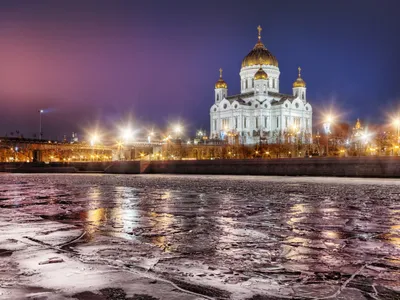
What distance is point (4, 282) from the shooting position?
16.6ft

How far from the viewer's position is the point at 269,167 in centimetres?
4216

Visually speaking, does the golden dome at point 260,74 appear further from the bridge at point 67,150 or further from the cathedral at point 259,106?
the bridge at point 67,150

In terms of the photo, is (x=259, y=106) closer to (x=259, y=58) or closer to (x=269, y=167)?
(x=259, y=58)

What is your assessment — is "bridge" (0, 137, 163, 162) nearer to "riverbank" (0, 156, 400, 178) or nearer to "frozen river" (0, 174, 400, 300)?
"riverbank" (0, 156, 400, 178)

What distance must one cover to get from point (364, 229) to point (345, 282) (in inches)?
158

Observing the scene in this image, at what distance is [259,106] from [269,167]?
83.9 meters

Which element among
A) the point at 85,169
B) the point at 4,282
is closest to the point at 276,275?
the point at 4,282

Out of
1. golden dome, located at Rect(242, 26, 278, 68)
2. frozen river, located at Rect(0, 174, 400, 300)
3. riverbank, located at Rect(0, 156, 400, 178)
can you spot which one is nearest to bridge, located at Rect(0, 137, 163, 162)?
riverbank, located at Rect(0, 156, 400, 178)

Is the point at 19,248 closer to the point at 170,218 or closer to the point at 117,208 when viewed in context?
the point at 170,218

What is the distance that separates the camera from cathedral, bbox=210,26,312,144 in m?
123

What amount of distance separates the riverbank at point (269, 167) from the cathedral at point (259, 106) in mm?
63520

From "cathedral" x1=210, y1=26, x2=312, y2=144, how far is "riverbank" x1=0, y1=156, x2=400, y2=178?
63.5 m

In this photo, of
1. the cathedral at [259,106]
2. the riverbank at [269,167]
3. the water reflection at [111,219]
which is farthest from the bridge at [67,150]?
the water reflection at [111,219]

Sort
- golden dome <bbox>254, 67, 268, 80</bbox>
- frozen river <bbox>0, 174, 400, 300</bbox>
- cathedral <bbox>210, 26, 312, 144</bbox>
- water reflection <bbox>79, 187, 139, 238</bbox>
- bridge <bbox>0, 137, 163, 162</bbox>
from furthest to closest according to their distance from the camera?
cathedral <bbox>210, 26, 312, 144</bbox>, golden dome <bbox>254, 67, 268, 80</bbox>, bridge <bbox>0, 137, 163, 162</bbox>, water reflection <bbox>79, 187, 139, 238</bbox>, frozen river <bbox>0, 174, 400, 300</bbox>
